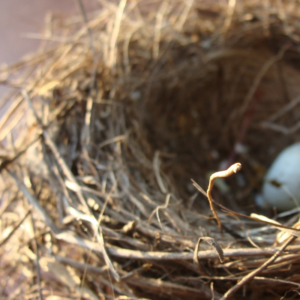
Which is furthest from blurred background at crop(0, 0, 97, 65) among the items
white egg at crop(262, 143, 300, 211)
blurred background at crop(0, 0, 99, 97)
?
white egg at crop(262, 143, 300, 211)

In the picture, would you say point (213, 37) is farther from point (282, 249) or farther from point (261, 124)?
point (282, 249)

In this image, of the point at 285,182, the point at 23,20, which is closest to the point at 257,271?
the point at 285,182

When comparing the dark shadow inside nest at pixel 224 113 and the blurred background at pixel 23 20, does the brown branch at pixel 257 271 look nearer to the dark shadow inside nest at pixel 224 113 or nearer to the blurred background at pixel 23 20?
the dark shadow inside nest at pixel 224 113

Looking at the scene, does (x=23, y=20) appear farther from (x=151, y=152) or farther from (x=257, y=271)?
(x=257, y=271)

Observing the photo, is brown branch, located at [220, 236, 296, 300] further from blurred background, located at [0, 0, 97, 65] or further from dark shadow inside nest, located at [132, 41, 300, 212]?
blurred background, located at [0, 0, 97, 65]

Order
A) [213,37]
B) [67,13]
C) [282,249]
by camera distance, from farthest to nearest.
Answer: [67,13]
[213,37]
[282,249]

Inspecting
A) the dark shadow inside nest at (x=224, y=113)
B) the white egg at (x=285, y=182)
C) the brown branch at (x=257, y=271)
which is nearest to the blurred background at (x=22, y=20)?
the dark shadow inside nest at (x=224, y=113)

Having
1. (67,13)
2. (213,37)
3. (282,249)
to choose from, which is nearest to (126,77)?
(213,37)
